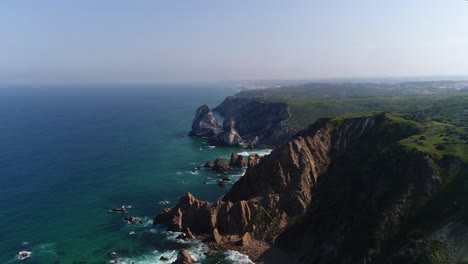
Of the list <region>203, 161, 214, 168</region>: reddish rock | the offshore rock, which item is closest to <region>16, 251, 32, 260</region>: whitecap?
the offshore rock

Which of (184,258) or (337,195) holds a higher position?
(337,195)

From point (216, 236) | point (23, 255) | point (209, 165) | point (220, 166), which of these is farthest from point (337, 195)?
point (23, 255)

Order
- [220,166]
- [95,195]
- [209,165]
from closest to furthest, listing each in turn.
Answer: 1. [95,195]
2. [220,166]
3. [209,165]

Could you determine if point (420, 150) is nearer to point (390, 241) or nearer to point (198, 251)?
point (390, 241)

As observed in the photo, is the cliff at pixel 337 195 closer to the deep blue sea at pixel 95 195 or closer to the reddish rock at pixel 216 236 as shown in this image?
the reddish rock at pixel 216 236

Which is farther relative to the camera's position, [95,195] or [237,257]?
[95,195]

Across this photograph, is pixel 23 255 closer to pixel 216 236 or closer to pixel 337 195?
pixel 216 236

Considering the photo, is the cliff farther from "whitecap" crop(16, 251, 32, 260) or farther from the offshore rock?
the offshore rock

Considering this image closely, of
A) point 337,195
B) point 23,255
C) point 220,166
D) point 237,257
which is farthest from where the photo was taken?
point 220,166
